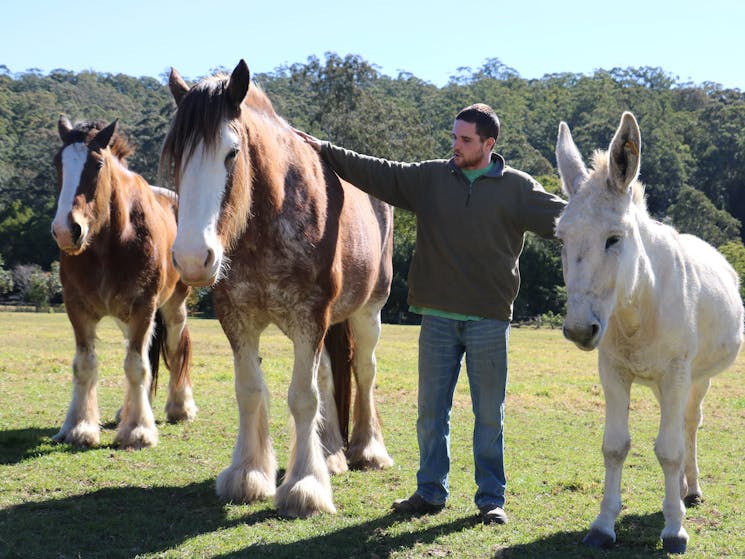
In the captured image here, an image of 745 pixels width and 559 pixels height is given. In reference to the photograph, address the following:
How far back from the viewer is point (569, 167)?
15.2 feet

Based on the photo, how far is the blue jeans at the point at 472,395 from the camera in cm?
511

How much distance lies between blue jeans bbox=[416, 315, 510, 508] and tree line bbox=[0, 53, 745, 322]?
20697 millimetres

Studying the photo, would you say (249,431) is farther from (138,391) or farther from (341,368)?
(138,391)

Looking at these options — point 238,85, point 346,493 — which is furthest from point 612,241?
point 346,493

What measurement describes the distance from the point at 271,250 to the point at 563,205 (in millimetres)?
2014

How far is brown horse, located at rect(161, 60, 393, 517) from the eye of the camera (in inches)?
182

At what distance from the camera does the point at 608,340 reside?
4.80 m

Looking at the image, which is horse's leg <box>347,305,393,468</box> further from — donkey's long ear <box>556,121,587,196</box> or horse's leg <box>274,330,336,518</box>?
donkey's long ear <box>556,121,587,196</box>

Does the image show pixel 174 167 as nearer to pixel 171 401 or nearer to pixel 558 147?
pixel 558 147

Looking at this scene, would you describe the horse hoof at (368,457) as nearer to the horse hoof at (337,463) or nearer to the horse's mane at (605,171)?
the horse hoof at (337,463)

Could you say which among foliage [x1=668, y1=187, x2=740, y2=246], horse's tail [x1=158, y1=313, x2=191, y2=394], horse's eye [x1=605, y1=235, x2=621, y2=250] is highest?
foliage [x1=668, y1=187, x2=740, y2=246]

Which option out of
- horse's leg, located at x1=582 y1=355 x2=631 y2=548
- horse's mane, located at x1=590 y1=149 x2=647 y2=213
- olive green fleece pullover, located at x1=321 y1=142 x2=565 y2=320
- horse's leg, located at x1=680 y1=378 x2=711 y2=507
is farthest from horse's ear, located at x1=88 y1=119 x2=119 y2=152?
horse's leg, located at x1=680 y1=378 x2=711 y2=507

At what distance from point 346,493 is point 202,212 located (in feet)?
8.75

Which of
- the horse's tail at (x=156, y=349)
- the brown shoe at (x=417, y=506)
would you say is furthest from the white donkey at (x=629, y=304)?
the horse's tail at (x=156, y=349)
